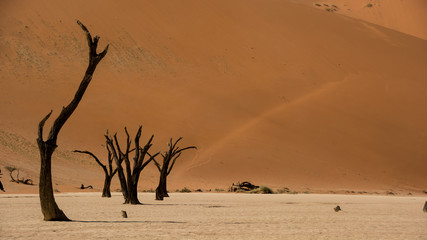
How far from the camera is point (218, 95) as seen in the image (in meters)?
60.8

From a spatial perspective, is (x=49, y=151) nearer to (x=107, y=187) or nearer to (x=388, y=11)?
(x=107, y=187)

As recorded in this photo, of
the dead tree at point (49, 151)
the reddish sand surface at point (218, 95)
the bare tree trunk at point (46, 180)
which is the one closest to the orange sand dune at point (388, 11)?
the reddish sand surface at point (218, 95)

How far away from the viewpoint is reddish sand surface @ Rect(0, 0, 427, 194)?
51906 mm

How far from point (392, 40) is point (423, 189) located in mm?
33144

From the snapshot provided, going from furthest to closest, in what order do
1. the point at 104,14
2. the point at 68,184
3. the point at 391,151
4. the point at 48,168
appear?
the point at 104,14 → the point at 391,151 → the point at 68,184 → the point at 48,168

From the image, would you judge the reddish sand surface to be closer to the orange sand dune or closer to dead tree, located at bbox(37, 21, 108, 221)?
the orange sand dune

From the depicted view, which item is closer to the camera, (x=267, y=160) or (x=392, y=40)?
(x=267, y=160)

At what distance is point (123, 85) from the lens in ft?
197

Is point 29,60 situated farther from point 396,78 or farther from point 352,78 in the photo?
point 396,78

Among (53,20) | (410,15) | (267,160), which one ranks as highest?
(410,15)

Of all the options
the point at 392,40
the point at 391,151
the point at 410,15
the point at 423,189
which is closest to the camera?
the point at 423,189

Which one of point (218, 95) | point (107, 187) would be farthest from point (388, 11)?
point (107, 187)

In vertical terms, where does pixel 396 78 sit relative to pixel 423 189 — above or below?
above

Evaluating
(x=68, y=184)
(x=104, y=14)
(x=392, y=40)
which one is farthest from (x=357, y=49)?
(x=68, y=184)
